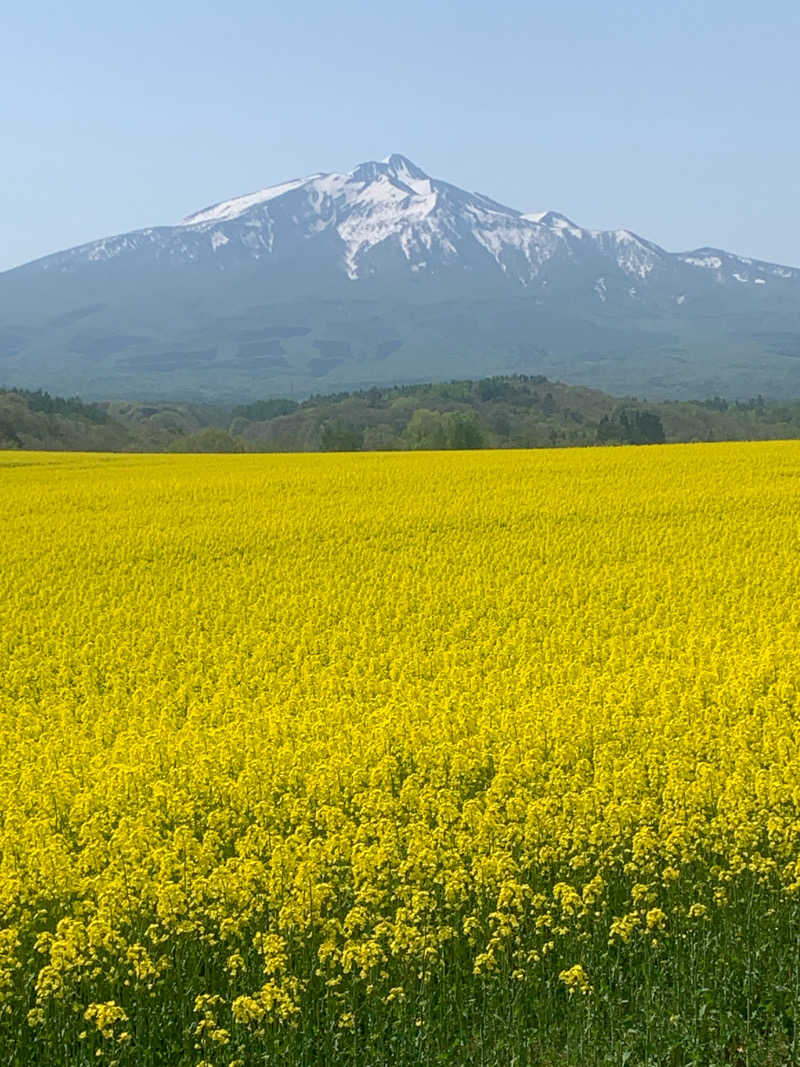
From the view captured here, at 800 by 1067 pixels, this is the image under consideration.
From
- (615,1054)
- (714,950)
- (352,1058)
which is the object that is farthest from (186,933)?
(714,950)

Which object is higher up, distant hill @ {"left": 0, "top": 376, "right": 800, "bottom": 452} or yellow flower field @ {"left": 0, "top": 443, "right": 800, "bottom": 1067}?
distant hill @ {"left": 0, "top": 376, "right": 800, "bottom": 452}

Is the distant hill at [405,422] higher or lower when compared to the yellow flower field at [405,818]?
higher

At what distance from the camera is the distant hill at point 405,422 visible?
8494cm

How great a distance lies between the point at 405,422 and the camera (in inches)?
5285

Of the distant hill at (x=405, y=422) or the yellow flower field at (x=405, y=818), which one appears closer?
the yellow flower field at (x=405, y=818)

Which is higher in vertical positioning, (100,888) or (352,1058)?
(100,888)

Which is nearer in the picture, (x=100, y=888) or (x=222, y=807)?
(x=100, y=888)

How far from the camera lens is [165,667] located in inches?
543

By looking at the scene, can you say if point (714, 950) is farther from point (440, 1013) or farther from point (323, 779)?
point (323, 779)

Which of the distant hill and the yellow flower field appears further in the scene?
the distant hill

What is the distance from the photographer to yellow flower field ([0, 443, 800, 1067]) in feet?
21.2

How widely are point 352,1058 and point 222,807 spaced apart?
3011mm

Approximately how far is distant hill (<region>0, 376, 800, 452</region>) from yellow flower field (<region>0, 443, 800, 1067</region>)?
61320mm

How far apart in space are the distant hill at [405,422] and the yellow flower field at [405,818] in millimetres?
61320
